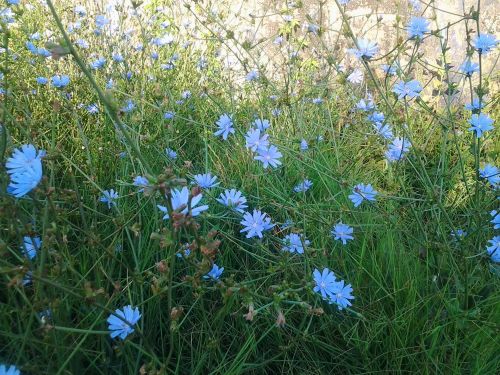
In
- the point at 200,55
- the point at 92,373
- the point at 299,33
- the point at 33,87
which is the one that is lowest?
the point at 92,373

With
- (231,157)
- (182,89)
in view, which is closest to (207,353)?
(231,157)

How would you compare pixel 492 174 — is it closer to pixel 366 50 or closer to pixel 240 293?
pixel 366 50

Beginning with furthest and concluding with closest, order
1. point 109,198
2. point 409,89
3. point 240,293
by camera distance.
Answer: point 409,89 < point 109,198 < point 240,293

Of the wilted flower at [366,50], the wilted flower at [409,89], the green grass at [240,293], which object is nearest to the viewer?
the green grass at [240,293]

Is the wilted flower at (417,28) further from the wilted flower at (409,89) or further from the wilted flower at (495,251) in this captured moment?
the wilted flower at (495,251)

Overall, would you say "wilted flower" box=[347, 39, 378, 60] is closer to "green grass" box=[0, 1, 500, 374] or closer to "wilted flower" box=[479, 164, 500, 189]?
"green grass" box=[0, 1, 500, 374]

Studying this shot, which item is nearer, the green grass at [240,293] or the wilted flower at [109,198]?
the green grass at [240,293]

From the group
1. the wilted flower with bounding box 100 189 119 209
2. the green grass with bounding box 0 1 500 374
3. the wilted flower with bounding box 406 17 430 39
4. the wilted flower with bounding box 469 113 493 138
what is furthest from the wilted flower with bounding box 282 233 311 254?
the wilted flower with bounding box 406 17 430 39

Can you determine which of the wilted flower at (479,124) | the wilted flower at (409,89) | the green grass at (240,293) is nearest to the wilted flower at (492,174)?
the green grass at (240,293)

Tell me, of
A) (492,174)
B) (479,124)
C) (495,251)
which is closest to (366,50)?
(479,124)

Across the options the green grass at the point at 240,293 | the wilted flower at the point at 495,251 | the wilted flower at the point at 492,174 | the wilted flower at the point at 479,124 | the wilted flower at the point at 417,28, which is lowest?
the green grass at the point at 240,293

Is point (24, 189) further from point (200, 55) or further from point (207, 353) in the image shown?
point (200, 55)
